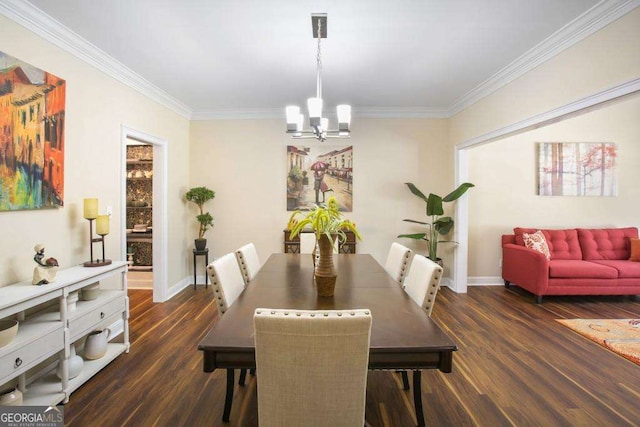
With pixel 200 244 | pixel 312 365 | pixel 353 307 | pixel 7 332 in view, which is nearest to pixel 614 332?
pixel 353 307

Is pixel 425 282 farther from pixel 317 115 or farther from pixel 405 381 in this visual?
pixel 317 115

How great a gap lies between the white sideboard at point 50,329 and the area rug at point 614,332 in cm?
439

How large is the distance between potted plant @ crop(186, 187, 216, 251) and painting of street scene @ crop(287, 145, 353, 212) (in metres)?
1.21

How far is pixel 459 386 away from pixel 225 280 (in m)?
1.84

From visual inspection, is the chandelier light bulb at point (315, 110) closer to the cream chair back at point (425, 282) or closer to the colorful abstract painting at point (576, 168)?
the cream chair back at point (425, 282)

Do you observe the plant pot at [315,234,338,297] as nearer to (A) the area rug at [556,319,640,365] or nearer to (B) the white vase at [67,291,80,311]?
(B) the white vase at [67,291,80,311]

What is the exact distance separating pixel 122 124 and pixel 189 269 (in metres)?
2.41

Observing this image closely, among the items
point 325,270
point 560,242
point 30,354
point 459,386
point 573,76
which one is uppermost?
point 573,76

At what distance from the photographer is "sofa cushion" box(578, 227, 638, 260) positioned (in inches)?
176

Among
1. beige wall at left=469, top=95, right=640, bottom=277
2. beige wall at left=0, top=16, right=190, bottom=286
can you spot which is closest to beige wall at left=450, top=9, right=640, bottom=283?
beige wall at left=469, top=95, right=640, bottom=277

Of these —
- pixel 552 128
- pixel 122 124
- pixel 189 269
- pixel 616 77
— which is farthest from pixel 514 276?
pixel 122 124

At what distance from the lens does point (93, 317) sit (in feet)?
7.50

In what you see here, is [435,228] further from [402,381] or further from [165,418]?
[165,418]

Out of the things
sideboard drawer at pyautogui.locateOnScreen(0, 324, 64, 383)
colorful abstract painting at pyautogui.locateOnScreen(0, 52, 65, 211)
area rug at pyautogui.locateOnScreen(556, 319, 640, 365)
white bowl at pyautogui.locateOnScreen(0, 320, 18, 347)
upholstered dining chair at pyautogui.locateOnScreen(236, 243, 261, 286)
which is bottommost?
area rug at pyautogui.locateOnScreen(556, 319, 640, 365)
